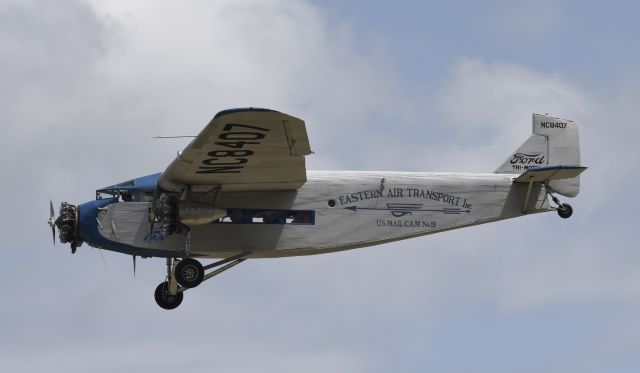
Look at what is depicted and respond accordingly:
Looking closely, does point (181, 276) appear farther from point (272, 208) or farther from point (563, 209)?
point (563, 209)

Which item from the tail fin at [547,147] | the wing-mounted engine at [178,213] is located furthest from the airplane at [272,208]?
the tail fin at [547,147]

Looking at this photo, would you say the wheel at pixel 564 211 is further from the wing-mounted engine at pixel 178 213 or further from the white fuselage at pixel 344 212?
the wing-mounted engine at pixel 178 213

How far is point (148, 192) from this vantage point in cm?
2830

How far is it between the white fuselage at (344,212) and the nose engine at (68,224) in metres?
0.53

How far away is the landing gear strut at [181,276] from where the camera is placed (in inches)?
1102

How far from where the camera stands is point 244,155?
26.5 meters

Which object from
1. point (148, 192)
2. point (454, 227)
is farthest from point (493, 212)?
point (148, 192)

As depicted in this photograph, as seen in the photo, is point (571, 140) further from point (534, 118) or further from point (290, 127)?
point (290, 127)

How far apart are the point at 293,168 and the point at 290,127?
2.15 metres

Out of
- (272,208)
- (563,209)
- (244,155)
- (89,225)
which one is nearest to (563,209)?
(563,209)

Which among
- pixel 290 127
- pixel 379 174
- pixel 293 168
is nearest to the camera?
pixel 290 127

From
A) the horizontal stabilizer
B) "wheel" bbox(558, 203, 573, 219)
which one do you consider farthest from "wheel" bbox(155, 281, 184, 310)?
"wheel" bbox(558, 203, 573, 219)

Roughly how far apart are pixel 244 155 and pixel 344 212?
332 cm

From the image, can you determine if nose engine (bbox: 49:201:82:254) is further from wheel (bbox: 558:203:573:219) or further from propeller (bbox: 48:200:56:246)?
wheel (bbox: 558:203:573:219)
